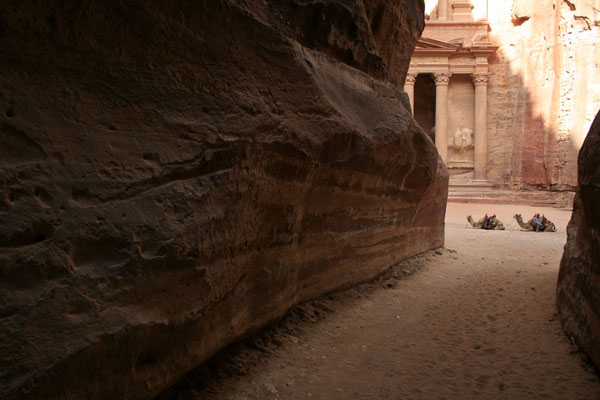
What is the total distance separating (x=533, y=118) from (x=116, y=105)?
23.9m

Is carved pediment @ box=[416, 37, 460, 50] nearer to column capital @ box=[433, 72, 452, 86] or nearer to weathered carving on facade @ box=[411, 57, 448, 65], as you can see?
weathered carving on facade @ box=[411, 57, 448, 65]

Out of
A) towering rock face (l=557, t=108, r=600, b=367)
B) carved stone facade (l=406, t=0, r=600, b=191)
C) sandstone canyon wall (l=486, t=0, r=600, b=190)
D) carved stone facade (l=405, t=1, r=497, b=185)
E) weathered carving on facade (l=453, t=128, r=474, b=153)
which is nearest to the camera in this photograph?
towering rock face (l=557, t=108, r=600, b=367)

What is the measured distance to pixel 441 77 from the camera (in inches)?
915

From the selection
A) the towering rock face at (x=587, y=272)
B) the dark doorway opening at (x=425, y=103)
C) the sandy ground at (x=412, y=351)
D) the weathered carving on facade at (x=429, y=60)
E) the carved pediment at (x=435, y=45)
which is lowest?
the sandy ground at (x=412, y=351)

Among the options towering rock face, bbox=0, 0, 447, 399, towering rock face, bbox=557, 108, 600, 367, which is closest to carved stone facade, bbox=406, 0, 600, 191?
towering rock face, bbox=557, 108, 600, 367

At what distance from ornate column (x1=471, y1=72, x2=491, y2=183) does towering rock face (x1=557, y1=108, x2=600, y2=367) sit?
2095cm

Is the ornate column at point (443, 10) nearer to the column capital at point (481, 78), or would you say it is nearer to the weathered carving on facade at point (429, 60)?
the weathered carving on facade at point (429, 60)

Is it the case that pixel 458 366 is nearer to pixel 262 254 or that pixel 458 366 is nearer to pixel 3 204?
pixel 262 254

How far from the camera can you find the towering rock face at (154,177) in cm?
159

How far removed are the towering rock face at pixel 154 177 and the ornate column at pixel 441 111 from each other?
21.1 m

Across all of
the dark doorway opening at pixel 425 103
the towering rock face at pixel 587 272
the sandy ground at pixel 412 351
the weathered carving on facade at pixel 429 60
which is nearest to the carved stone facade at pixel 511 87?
the weathered carving on facade at pixel 429 60

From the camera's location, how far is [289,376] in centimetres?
263

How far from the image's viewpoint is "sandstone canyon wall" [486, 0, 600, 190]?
18812 millimetres

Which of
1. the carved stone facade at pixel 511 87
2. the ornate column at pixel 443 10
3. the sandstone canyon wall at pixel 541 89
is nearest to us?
the sandstone canyon wall at pixel 541 89
